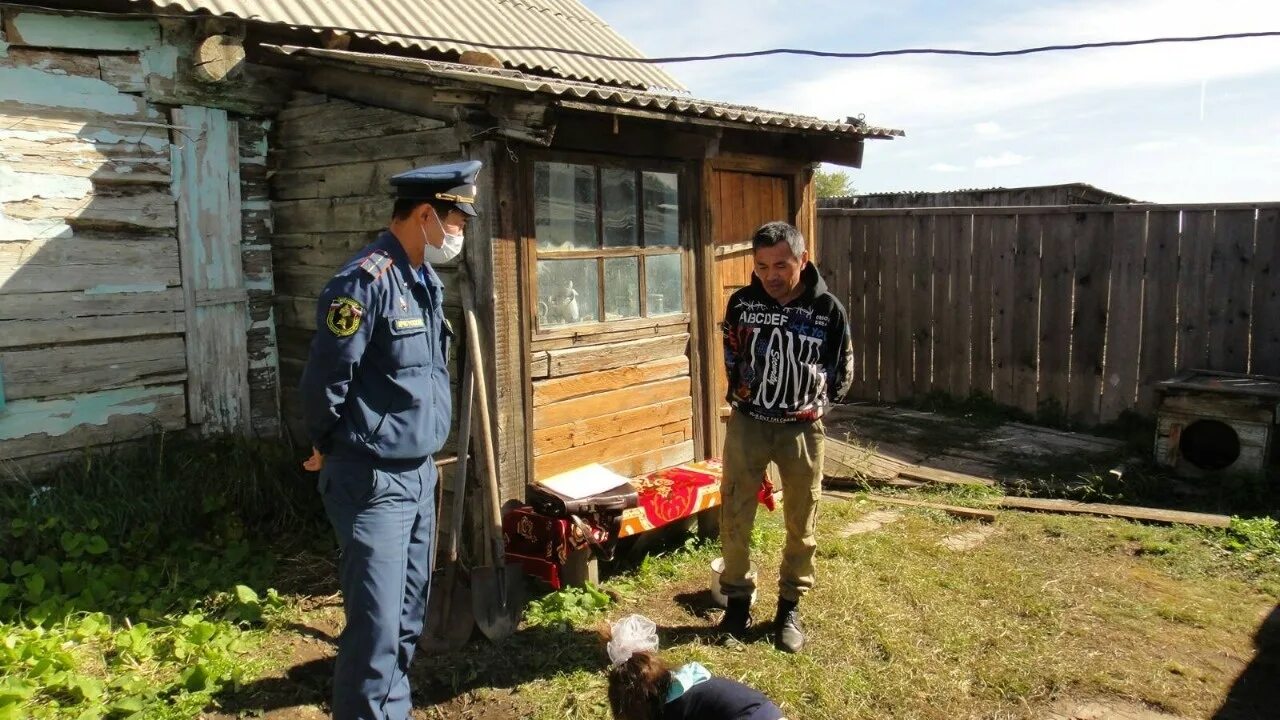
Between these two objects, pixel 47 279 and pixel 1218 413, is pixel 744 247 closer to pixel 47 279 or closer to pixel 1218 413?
pixel 1218 413

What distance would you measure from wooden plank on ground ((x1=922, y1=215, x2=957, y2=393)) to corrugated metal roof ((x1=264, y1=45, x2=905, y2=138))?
161 inches

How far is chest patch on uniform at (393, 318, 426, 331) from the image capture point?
11.0 ft

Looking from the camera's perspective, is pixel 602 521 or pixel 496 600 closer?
pixel 496 600

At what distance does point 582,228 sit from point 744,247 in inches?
68.8

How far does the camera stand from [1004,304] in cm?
943

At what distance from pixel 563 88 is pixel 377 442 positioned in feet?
7.03

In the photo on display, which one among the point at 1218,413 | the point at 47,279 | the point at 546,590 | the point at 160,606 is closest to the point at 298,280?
the point at 47,279

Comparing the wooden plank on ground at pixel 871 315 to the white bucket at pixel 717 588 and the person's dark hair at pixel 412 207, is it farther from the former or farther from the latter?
the person's dark hair at pixel 412 207

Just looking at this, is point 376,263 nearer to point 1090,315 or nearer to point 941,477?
point 941,477

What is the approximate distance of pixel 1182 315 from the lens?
8.20m

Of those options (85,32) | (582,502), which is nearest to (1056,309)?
(582,502)

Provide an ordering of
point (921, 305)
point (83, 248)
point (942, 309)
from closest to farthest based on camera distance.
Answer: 1. point (83, 248)
2. point (942, 309)
3. point (921, 305)

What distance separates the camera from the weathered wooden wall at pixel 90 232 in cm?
507

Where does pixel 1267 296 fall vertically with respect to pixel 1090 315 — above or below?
above
